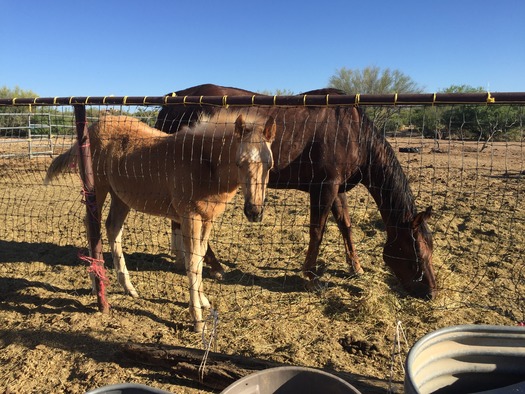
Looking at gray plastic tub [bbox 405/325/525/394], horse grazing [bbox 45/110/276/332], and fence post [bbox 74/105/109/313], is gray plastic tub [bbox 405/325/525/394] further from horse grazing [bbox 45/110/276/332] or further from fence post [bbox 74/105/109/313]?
fence post [bbox 74/105/109/313]

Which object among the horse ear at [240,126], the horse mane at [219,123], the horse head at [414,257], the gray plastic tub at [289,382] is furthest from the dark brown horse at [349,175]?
the gray plastic tub at [289,382]

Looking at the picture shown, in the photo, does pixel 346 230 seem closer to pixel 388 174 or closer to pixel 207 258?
pixel 388 174

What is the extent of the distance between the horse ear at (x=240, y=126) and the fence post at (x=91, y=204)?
1.54 meters

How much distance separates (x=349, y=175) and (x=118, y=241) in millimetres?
2791

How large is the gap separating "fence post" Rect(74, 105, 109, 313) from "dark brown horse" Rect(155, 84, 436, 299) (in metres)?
0.83

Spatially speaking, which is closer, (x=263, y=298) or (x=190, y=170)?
(x=190, y=170)

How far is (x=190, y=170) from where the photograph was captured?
345cm

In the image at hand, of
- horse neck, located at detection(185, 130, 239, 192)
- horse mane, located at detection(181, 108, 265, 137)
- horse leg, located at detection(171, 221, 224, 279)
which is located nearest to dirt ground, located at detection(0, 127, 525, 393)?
horse leg, located at detection(171, 221, 224, 279)

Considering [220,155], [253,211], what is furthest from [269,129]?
[253,211]

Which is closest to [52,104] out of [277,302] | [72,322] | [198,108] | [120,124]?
[120,124]

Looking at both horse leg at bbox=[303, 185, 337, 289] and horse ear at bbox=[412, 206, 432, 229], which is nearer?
horse ear at bbox=[412, 206, 432, 229]

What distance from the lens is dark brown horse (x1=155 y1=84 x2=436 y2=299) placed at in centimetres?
396

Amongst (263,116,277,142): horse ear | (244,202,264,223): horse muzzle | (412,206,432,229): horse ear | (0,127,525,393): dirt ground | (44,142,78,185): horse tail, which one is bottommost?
(0,127,525,393): dirt ground

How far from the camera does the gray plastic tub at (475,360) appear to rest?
1.72 m
